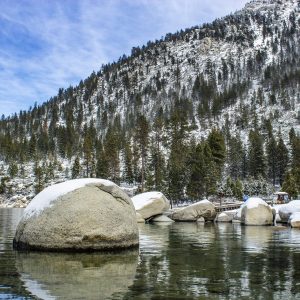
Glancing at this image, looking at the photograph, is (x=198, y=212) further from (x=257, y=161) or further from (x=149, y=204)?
(x=257, y=161)

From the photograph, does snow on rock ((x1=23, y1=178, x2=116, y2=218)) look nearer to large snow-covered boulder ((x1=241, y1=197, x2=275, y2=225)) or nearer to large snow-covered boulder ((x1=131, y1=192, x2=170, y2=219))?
large snow-covered boulder ((x1=241, y1=197, x2=275, y2=225))

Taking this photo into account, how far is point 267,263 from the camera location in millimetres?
12141

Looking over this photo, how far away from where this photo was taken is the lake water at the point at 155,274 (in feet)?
26.7

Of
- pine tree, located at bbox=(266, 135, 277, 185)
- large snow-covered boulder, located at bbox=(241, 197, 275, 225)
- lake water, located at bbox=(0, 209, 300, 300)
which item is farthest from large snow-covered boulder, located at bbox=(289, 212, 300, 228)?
pine tree, located at bbox=(266, 135, 277, 185)

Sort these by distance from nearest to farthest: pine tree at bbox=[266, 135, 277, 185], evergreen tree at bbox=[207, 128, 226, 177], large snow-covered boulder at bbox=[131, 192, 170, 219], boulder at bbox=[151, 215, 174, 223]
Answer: large snow-covered boulder at bbox=[131, 192, 170, 219] < boulder at bbox=[151, 215, 174, 223] < evergreen tree at bbox=[207, 128, 226, 177] < pine tree at bbox=[266, 135, 277, 185]

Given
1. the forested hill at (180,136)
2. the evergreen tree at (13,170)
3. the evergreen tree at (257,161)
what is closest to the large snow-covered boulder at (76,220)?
the forested hill at (180,136)

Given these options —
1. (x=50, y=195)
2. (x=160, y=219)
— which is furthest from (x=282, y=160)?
(x=50, y=195)

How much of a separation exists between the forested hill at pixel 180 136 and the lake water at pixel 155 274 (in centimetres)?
5106

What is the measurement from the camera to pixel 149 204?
112 ft

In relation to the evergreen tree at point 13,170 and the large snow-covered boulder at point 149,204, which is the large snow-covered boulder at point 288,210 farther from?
the evergreen tree at point 13,170

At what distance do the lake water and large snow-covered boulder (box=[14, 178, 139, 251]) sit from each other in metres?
0.60

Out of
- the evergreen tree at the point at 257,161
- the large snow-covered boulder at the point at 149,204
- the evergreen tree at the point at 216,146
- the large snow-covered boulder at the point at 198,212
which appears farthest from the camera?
the evergreen tree at the point at 257,161

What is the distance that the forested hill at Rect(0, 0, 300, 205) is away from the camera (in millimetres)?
74250

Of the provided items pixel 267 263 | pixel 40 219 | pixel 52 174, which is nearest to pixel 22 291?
pixel 40 219
